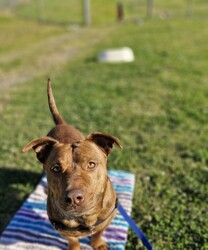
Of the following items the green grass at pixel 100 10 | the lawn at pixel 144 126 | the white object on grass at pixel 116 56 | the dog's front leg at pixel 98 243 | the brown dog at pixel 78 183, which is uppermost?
the brown dog at pixel 78 183

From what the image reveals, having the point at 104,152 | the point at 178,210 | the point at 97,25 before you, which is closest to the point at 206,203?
the point at 178,210

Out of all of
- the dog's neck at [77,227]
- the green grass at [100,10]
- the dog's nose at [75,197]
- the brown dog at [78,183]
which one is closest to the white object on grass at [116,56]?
the brown dog at [78,183]

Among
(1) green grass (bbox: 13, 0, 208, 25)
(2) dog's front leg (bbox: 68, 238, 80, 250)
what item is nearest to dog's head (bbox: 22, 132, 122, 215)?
(2) dog's front leg (bbox: 68, 238, 80, 250)

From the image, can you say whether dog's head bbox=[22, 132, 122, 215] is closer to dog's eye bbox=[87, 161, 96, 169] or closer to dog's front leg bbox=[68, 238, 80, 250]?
dog's eye bbox=[87, 161, 96, 169]

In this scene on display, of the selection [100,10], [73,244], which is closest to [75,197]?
[73,244]

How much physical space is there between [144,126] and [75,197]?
13.4 ft

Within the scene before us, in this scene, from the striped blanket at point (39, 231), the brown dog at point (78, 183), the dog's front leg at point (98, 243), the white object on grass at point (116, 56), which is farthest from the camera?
the white object on grass at point (116, 56)

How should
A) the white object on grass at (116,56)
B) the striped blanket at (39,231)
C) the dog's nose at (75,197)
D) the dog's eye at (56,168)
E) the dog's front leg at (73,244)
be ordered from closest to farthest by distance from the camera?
1. the dog's nose at (75,197)
2. the dog's eye at (56,168)
3. the dog's front leg at (73,244)
4. the striped blanket at (39,231)
5. the white object on grass at (116,56)

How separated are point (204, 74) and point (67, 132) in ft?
22.3

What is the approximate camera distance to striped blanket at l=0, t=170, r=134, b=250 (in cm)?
377

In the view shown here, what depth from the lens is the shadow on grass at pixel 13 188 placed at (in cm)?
437

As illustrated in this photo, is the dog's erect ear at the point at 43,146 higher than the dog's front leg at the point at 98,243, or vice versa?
the dog's erect ear at the point at 43,146

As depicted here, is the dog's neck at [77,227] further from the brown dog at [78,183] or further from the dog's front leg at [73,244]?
the dog's front leg at [73,244]

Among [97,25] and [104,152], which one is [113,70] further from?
[97,25]
